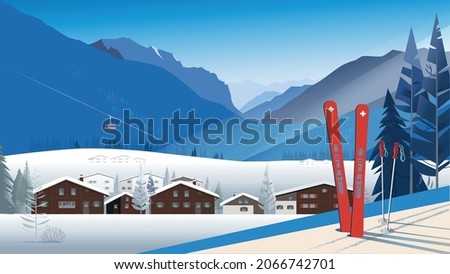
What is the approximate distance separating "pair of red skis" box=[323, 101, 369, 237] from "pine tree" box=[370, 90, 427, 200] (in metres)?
0.65

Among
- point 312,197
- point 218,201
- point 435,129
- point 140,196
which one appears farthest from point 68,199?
point 435,129

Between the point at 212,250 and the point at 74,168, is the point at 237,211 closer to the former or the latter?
the point at 212,250

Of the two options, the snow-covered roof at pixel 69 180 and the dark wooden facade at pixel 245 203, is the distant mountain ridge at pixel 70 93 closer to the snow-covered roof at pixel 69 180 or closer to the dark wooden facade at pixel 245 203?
the snow-covered roof at pixel 69 180

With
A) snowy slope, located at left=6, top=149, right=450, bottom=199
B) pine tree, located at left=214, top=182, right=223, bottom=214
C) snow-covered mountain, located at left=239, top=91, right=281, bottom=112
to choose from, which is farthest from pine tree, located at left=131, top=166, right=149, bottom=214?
snow-covered mountain, located at left=239, top=91, right=281, bottom=112

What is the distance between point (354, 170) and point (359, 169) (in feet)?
0.20

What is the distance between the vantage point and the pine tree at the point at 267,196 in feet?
45.5

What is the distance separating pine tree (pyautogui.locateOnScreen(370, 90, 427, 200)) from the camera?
13.9m

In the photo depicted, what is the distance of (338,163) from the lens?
13.3 metres

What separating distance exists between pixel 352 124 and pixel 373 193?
89 centimetres

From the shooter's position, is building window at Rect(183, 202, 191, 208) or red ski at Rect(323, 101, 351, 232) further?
building window at Rect(183, 202, 191, 208)

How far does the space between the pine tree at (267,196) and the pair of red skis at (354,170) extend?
0.90 meters

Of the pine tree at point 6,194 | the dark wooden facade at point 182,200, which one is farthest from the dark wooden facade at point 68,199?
the dark wooden facade at point 182,200

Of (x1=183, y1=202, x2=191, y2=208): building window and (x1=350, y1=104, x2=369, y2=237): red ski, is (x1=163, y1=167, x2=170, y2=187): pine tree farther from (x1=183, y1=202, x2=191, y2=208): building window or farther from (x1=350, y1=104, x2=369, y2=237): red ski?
(x1=350, y1=104, x2=369, y2=237): red ski

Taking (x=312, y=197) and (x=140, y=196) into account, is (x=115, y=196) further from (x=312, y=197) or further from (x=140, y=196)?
(x=312, y=197)
